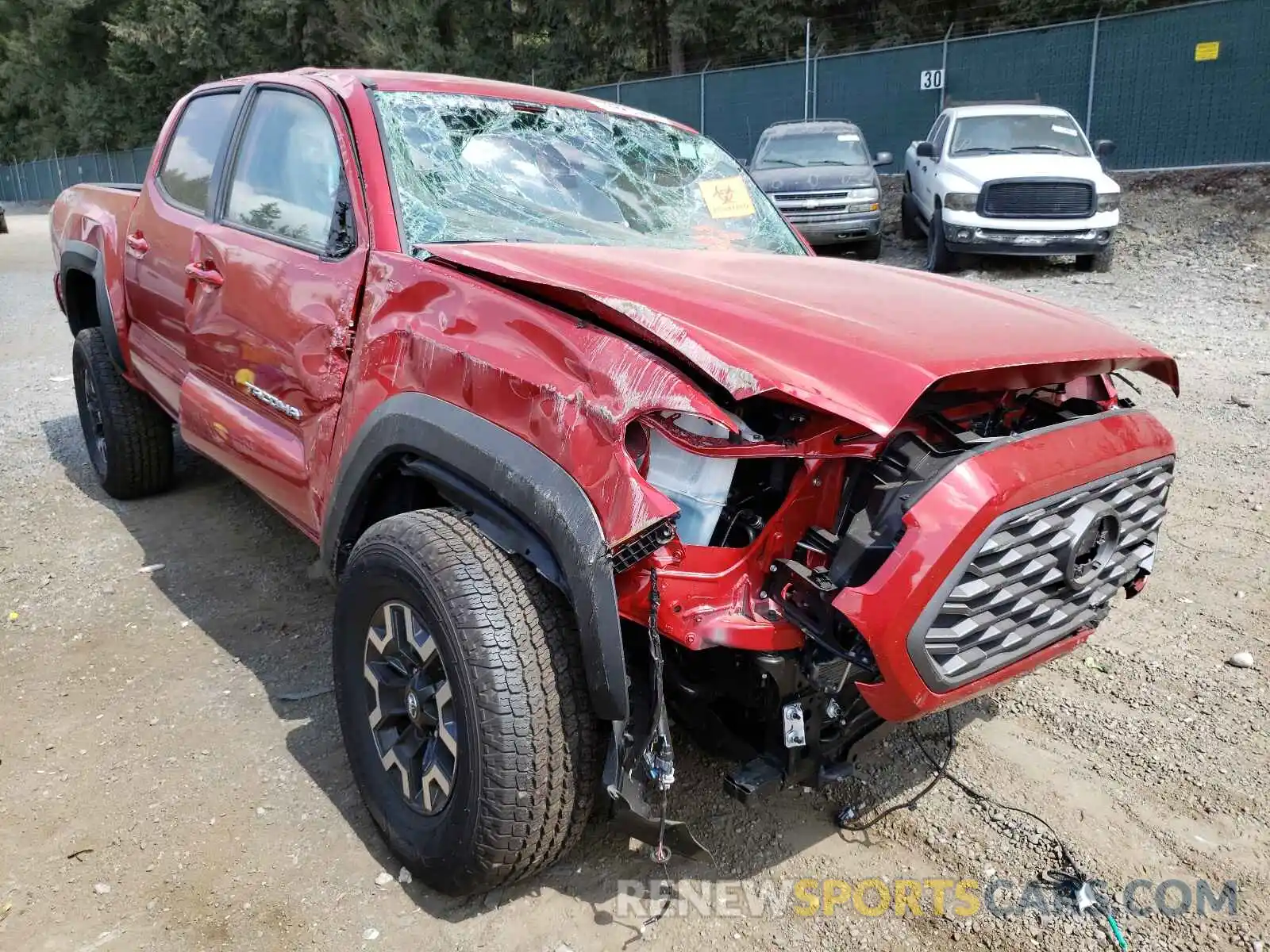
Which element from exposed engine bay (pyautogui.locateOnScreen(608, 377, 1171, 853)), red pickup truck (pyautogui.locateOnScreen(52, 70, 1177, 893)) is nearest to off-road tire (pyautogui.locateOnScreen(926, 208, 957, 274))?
red pickup truck (pyautogui.locateOnScreen(52, 70, 1177, 893))

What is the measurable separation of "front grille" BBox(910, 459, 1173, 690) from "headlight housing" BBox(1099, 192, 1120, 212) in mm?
9522

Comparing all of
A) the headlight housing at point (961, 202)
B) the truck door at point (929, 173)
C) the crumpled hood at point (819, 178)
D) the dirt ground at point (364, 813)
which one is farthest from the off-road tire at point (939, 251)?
the dirt ground at point (364, 813)

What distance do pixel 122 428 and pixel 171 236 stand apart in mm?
1210

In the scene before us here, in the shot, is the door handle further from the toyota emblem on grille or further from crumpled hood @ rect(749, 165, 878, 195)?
crumpled hood @ rect(749, 165, 878, 195)

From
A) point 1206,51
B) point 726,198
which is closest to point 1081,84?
point 1206,51

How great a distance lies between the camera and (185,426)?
12.5ft

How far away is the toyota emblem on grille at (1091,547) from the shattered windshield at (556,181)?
1565mm

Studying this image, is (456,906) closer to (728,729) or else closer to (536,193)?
(728,729)

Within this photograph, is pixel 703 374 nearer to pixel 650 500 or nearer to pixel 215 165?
pixel 650 500

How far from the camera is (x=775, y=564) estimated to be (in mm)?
2092

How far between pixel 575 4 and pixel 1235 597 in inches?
1054

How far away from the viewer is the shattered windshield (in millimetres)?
2928

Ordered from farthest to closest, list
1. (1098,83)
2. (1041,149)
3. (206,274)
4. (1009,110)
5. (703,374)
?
(1098,83) → (1009,110) → (1041,149) → (206,274) → (703,374)

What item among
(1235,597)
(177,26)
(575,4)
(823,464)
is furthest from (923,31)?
(177,26)
